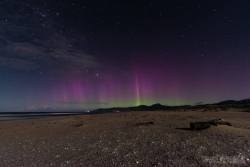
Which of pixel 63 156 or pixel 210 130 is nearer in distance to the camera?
pixel 63 156

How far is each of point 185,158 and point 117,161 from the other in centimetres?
381

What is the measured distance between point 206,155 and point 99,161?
6155mm

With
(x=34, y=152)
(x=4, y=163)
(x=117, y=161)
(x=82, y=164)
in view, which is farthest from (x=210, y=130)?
(x=4, y=163)

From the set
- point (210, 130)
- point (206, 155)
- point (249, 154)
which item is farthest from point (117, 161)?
point (210, 130)

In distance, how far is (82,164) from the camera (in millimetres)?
15422

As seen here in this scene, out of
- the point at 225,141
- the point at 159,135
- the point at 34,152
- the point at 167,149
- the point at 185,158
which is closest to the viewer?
the point at 185,158

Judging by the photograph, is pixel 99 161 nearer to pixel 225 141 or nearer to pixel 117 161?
pixel 117 161

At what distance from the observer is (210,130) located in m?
22.8

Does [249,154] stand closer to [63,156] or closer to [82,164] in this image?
[82,164]

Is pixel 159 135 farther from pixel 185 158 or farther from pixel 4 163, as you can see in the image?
pixel 4 163

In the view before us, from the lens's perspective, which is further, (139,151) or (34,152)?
(34,152)

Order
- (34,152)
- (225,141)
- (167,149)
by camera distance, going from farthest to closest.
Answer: (34,152) < (225,141) < (167,149)

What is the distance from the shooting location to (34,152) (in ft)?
66.6

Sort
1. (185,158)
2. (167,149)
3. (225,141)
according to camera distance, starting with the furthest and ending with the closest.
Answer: (225,141), (167,149), (185,158)
